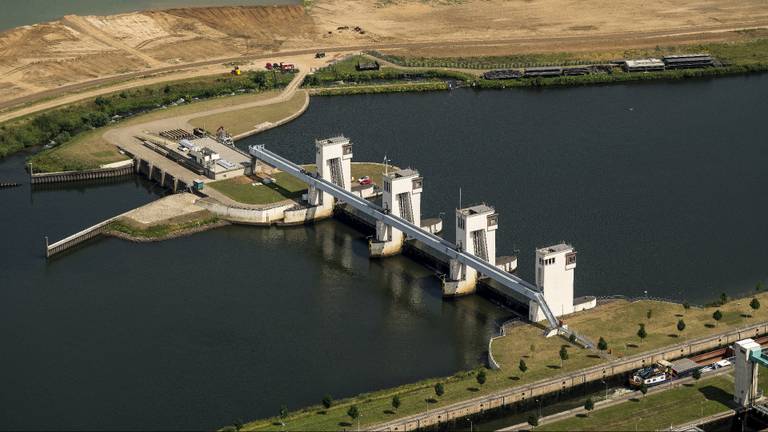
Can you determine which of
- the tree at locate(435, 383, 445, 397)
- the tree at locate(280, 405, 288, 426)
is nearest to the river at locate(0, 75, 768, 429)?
the tree at locate(280, 405, 288, 426)

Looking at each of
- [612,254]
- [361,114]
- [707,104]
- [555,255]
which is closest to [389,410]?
[555,255]

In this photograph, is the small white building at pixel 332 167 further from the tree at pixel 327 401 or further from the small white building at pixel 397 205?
the tree at pixel 327 401

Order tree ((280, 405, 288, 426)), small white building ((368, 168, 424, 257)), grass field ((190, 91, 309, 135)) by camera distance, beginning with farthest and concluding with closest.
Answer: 1. grass field ((190, 91, 309, 135))
2. small white building ((368, 168, 424, 257))
3. tree ((280, 405, 288, 426))

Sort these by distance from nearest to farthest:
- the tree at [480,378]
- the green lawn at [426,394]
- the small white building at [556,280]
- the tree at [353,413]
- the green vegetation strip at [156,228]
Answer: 1. the tree at [353,413]
2. the green lawn at [426,394]
3. the tree at [480,378]
4. the small white building at [556,280]
5. the green vegetation strip at [156,228]

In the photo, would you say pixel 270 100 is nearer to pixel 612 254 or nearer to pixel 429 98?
pixel 429 98

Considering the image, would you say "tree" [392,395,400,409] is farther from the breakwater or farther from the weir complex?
the breakwater

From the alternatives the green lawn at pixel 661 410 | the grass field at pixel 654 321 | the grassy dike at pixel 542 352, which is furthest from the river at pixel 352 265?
the green lawn at pixel 661 410

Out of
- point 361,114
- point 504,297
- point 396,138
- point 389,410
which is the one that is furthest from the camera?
point 361,114
